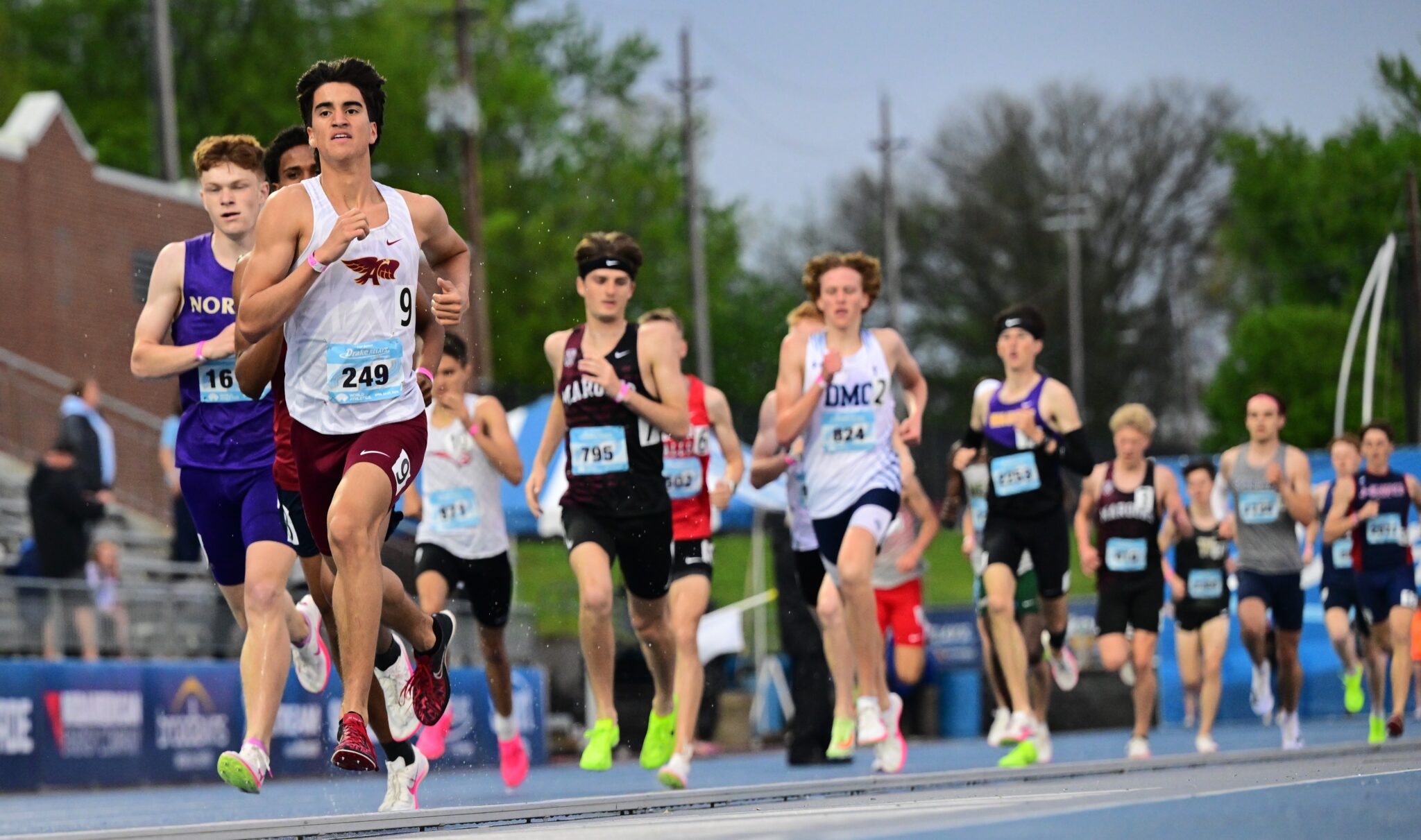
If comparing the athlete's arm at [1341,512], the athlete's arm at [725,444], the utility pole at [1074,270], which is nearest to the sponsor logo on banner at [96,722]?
the athlete's arm at [725,444]

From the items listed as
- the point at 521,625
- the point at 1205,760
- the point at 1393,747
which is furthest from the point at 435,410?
the point at 521,625

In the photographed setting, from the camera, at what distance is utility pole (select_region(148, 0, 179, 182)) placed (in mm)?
31203

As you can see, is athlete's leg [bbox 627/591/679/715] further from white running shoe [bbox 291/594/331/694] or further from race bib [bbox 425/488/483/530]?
white running shoe [bbox 291/594/331/694]

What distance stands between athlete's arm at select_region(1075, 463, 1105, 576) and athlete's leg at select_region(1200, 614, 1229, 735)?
1.02 m

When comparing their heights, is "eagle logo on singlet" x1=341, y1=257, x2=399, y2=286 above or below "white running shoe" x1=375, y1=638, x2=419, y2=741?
above

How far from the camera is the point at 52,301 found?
32.0 meters

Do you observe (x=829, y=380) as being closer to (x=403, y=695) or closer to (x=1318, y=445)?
(x=403, y=695)

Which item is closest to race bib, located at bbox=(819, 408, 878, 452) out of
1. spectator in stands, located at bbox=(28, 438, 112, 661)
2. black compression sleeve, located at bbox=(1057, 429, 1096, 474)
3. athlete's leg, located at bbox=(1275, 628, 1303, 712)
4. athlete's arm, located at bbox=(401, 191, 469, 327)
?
black compression sleeve, located at bbox=(1057, 429, 1096, 474)

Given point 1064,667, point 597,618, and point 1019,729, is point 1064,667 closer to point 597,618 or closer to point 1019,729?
point 1019,729

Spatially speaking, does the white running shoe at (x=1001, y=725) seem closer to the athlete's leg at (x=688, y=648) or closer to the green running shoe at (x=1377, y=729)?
the athlete's leg at (x=688, y=648)

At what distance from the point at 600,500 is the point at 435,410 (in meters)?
1.81

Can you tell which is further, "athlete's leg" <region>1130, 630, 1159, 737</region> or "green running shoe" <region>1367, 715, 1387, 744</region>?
"green running shoe" <region>1367, 715, 1387, 744</region>

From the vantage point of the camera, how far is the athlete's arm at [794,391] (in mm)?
11195

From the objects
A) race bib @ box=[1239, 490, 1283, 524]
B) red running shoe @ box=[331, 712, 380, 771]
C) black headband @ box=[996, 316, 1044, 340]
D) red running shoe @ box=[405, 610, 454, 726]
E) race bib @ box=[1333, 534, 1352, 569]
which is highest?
black headband @ box=[996, 316, 1044, 340]
